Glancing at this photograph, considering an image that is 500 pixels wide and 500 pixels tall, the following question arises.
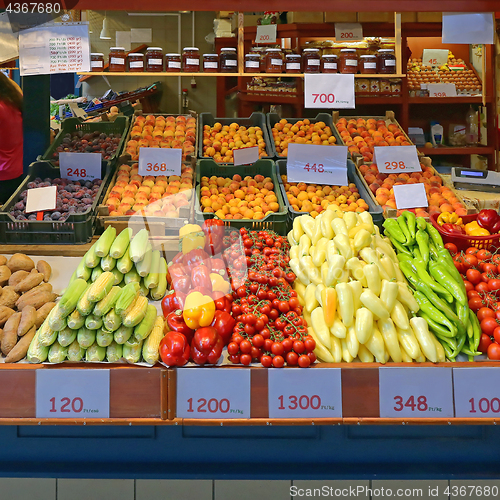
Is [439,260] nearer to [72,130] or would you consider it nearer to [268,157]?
[268,157]

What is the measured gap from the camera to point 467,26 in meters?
2.41

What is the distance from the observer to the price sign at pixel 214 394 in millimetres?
1646

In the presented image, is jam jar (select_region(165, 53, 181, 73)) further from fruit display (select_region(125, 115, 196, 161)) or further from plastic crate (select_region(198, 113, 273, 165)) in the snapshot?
plastic crate (select_region(198, 113, 273, 165))

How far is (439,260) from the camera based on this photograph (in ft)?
7.09

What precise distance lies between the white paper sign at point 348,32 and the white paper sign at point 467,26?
0.95 meters

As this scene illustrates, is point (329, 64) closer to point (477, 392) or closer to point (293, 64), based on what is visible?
point (293, 64)

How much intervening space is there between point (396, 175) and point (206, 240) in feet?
5.64

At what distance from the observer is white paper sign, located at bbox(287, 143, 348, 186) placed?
318cm

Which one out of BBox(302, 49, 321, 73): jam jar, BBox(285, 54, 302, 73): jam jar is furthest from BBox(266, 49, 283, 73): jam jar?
BBox(302, 49, 321, 73): jam jar

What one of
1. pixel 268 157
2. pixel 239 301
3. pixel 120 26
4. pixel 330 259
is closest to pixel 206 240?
pixel 239 301

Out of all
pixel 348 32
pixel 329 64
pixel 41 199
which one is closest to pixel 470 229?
pixel 329 64

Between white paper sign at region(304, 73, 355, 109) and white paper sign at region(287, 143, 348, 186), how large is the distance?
0.46 meters

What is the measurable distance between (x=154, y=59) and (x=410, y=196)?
177 centimetres

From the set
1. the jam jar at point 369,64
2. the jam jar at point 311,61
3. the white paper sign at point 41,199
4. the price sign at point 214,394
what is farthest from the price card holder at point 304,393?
the jam jar at point 369,64
